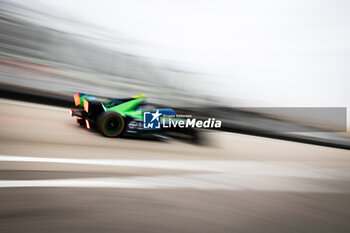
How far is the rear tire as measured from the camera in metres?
3.40

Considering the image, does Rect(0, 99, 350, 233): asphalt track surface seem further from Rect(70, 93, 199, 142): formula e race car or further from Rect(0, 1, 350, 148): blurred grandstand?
Rect(0, 1, 350, 148): blurred grandstand

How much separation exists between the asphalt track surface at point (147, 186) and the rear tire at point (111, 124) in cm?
11

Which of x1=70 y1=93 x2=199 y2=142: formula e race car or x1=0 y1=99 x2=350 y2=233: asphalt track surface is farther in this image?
x1=70 y1=93 x2=199 y2=142: formula e race car

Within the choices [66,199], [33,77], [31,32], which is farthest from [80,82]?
[66,199]

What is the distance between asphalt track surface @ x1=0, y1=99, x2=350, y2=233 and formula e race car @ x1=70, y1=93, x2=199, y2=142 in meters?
0.15

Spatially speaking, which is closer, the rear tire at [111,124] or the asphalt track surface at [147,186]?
the asphalt track surface at [147,186]

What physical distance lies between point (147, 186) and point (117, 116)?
Answer: 1352 mm

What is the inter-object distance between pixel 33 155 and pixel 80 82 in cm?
303

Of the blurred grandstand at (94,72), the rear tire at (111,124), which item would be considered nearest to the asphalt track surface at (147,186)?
the rear tire at (111,124)

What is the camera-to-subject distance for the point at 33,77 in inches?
193

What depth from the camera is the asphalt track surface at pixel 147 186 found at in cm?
179

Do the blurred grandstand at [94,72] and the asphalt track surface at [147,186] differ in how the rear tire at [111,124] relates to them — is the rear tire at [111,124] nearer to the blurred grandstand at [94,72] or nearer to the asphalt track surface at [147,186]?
the asphalt track surface at [147,186]

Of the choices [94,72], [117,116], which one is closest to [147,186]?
[117,116]

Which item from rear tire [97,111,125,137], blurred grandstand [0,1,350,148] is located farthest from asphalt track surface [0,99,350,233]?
blurred grandstand [0,1,350,148]
